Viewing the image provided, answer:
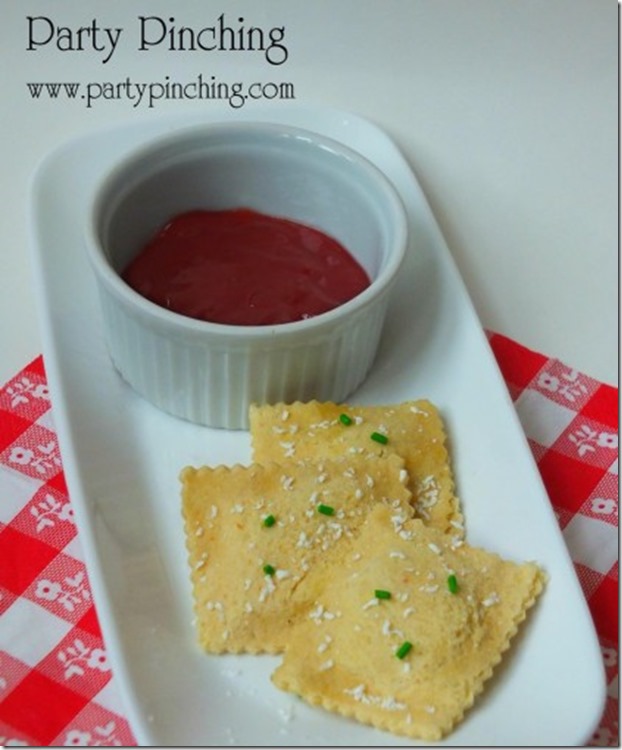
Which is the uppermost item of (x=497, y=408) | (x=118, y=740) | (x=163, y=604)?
(x=497, y=408)

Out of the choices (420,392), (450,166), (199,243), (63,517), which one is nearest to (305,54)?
(450,166)

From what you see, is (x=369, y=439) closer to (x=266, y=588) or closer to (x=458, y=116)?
(x=266, y=588)

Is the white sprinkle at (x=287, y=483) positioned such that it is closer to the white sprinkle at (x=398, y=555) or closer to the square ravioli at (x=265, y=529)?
the square ravioli at (x=265, y=529)

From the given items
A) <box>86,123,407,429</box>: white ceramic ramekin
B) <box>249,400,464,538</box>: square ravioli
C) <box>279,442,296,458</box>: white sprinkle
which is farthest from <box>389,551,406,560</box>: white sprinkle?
<box>86,123,407,429</box>: white ceramic ramekin

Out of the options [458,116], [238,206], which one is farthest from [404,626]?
[458,116]

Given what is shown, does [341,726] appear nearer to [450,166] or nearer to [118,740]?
[118,740]

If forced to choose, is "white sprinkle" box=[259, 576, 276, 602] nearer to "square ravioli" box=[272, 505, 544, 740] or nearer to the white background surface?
"square ravioli" box=[272, 505, 544, 740]

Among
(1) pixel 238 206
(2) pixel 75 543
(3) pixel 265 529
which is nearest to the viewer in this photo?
(3) pixel 265 529
